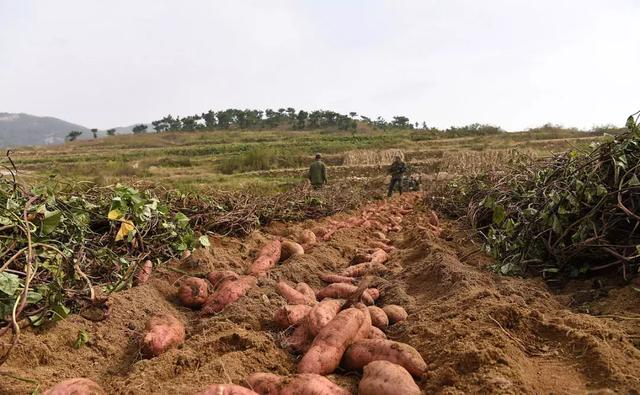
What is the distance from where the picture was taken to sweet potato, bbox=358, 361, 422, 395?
2041 mm

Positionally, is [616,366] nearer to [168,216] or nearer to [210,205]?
[168,216]

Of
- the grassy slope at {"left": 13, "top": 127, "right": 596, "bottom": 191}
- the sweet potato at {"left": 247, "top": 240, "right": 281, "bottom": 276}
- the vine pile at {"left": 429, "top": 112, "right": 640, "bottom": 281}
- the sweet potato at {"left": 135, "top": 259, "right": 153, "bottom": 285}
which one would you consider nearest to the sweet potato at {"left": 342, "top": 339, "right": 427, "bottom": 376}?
the sweet potato at {"left": 247, "top": 240, "right": 281, "bottom": 276}

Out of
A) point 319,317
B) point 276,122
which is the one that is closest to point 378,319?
point 319,317

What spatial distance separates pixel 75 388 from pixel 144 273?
6.09 feet

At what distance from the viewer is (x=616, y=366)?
2088 mm

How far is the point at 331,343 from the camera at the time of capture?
8.05 ft

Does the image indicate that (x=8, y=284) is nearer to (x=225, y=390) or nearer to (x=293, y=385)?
(x=225, y=390)

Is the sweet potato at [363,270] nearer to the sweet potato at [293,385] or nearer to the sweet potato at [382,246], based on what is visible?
the sweet potato at [382,246]

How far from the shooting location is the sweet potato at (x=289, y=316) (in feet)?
9.57

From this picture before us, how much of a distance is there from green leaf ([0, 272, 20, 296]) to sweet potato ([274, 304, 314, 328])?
1.40 metres

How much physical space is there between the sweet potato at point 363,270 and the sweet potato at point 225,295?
1.12 m

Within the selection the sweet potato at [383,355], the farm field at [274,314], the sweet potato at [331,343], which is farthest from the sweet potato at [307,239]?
the sweet potato at [383,355]

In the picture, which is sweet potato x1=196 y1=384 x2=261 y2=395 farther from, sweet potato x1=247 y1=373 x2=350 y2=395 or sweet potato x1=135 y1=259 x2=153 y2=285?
sweet potato x1=135 y1=259 x2=153 y2=285

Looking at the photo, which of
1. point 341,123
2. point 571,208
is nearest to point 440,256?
point 571,208
